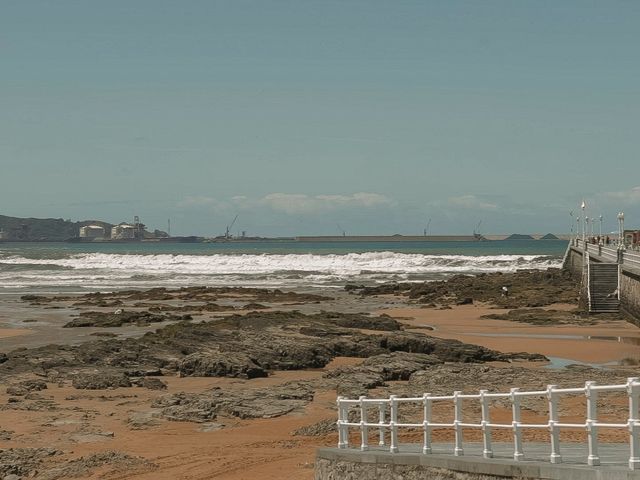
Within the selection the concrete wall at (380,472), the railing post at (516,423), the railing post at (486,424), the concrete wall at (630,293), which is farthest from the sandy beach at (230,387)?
the railing post at (516,423)

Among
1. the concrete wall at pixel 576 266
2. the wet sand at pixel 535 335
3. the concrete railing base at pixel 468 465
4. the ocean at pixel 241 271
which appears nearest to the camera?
the concrete railing base at pixel 468 465

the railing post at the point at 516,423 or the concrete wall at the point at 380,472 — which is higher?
the railing post at the point at 516,423

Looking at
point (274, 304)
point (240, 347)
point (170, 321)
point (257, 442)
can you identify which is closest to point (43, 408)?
point (257, 442)

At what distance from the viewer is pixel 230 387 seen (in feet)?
80.5

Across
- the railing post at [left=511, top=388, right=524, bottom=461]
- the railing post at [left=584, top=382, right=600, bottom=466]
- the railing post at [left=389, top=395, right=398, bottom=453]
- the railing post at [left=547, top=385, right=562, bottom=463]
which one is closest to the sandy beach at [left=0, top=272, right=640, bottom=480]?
the railing post at [left=389, top=395, right=398, bottom=453]

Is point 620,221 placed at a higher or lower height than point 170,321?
higher

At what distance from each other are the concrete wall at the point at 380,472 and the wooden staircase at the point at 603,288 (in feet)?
111

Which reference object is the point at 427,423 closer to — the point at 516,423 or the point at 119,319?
the point at 516,423

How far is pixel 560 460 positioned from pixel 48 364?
20001mm

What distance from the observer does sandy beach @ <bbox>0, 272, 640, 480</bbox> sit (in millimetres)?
17453

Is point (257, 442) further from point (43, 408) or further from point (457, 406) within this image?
point (457, 406)

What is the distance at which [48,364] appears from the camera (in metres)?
27.6

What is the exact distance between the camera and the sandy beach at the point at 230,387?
1745 cm

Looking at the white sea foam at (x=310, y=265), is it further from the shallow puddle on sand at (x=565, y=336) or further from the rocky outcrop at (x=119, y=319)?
the shallow puddle on sand at (x=565, y=336)
